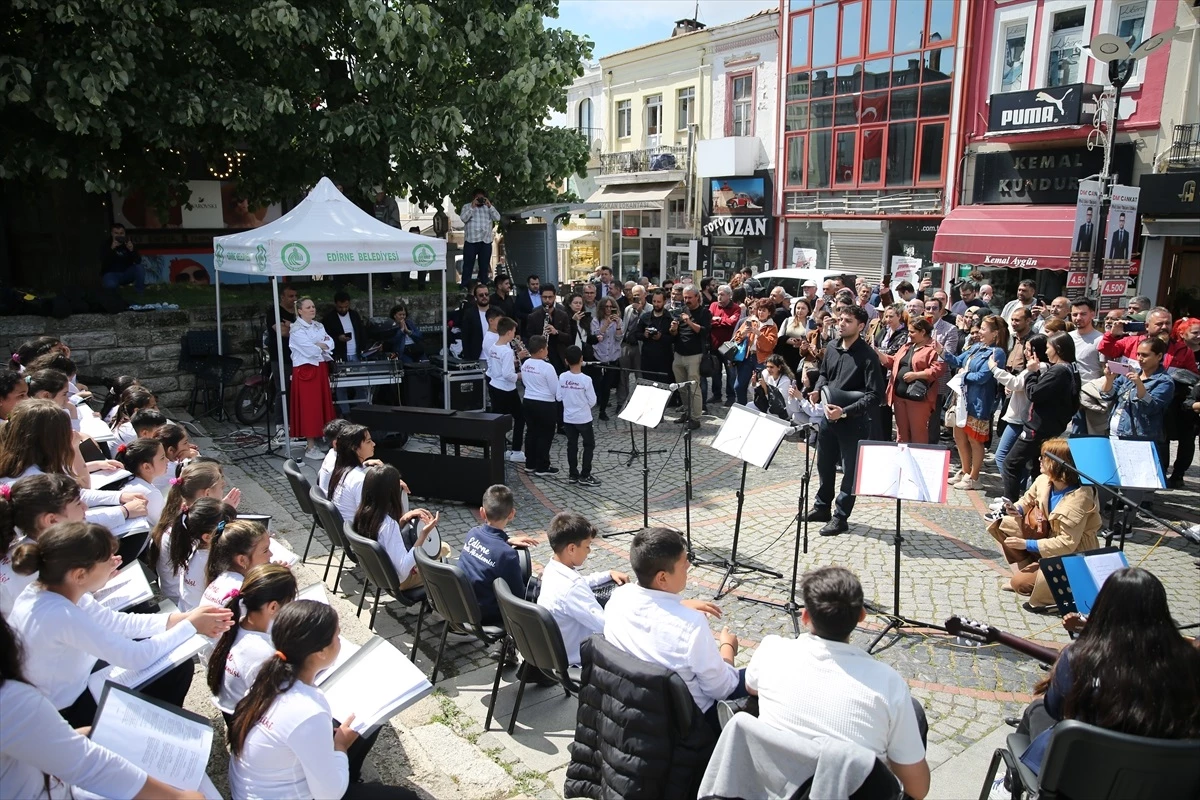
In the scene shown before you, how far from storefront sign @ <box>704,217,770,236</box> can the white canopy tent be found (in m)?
18.5

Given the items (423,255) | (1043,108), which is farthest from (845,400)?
(1043,108)

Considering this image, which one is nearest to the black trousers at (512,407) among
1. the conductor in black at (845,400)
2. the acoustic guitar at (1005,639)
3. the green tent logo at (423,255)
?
the green tent logo at (423,255)

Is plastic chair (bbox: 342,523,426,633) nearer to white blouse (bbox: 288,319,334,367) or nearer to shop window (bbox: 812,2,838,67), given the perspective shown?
white blouse (bbox: 288,319,334,367)

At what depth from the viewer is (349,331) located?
430 inches

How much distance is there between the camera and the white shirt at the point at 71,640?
3176 mm

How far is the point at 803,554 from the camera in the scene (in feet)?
23.0

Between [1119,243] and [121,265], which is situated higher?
[1119,243]

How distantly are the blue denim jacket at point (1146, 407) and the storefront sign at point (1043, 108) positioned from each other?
1269cm

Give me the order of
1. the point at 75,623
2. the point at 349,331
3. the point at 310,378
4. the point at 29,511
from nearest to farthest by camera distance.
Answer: the point at 75,623 < the point at 29,511 < the point at 310,378 < the point at 349,331

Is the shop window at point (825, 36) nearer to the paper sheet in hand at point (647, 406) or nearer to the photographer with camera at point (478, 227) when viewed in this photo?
the photographer with camera at point (478, 227)

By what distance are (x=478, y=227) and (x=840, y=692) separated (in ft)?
39.6

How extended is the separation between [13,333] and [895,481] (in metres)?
10.6

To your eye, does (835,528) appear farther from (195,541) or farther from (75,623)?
(75,623)

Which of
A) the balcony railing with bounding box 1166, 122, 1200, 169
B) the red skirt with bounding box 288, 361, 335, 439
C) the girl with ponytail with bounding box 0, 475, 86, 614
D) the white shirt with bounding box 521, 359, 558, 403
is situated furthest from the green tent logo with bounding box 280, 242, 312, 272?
the balcony railing with bounding box 1166, 122, 1200, 169
